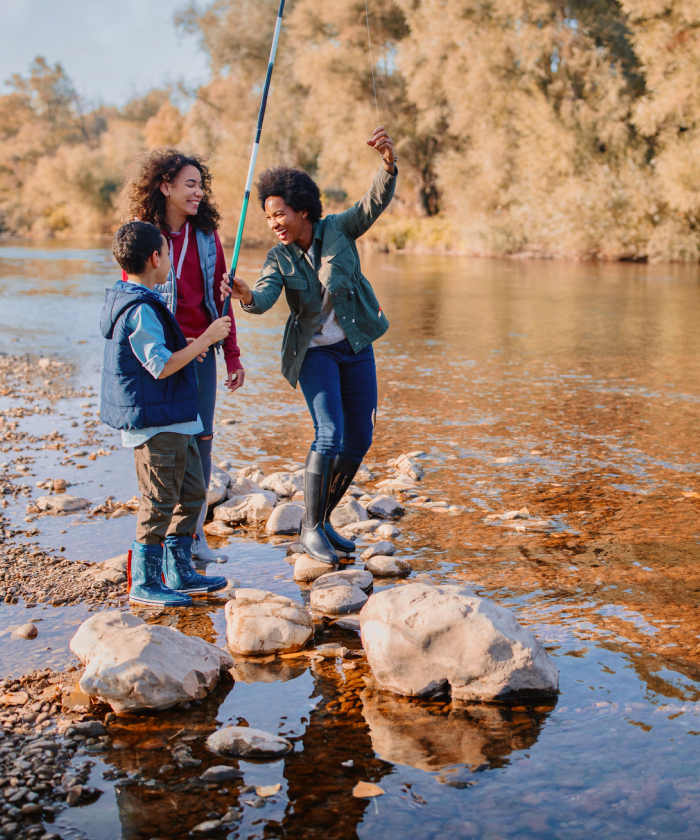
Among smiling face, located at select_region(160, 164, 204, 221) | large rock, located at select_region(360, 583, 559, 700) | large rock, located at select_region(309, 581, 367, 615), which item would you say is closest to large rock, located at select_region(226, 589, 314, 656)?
large rock, located at select_region(309, 581, 367, 615)

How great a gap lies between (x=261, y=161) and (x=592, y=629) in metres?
38.6

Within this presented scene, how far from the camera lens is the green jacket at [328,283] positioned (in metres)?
4.07

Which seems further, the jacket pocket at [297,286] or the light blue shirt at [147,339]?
the jacket pocket at [297,286]

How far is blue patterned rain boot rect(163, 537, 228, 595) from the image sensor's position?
377 centimetres

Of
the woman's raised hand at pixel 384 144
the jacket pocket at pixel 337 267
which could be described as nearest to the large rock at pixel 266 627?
the jacket pocket at pixel 337 267

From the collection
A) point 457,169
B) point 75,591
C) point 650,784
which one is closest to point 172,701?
point 75,591

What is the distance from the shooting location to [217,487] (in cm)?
499

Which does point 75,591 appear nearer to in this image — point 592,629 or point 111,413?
point 111,413

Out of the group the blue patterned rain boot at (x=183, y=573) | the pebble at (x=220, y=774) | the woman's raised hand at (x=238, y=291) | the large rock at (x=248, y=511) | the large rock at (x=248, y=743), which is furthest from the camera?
the large rock at (x=248, y=511)

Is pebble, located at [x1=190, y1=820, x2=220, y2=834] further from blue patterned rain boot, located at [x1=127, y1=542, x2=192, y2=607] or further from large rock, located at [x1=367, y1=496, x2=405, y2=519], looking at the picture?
large rock, located at [x1=367, y1=496, x2=405, y2=519]

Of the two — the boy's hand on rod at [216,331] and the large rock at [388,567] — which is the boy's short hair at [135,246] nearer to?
the boy's hand on rod at [216,331]

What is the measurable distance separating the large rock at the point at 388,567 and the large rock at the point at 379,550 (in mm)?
170

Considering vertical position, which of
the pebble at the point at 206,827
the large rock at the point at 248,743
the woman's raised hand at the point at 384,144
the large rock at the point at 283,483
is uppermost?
the woman's raised hand at the point at 384,144

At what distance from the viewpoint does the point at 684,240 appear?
82.6 feet
